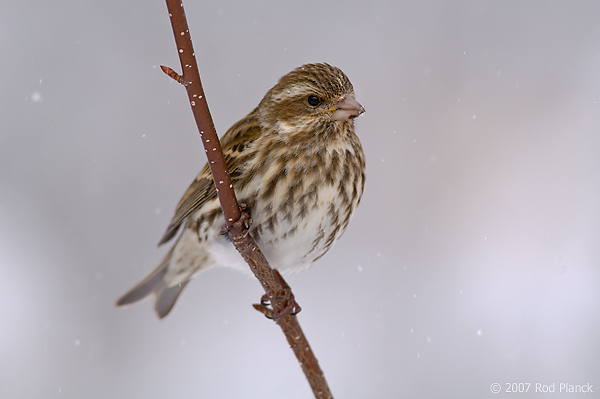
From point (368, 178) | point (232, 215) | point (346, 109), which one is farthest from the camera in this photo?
point (368, 178)

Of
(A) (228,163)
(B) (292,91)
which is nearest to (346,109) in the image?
(B) (292,91)

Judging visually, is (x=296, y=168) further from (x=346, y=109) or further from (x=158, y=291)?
(x=158, y=291)

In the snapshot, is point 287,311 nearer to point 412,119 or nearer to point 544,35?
point 412,119

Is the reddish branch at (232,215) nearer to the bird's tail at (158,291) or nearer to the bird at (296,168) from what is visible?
the bird at (296,168)

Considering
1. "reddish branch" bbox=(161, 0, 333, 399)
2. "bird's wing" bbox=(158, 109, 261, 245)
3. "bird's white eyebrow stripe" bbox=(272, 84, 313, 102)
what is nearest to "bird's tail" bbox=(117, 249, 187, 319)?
"bird's wing" bbox=(158, 109, 261, 245)

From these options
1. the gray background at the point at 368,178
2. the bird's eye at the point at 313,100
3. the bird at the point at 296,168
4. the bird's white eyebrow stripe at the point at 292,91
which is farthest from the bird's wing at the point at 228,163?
the gray background at the point at 368,178

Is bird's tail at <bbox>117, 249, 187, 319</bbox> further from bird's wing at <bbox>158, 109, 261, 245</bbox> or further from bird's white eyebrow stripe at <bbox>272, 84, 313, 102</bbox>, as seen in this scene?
bird's white eyebrow stripe at <bbox>272, 84, 313, 102</bbox>
